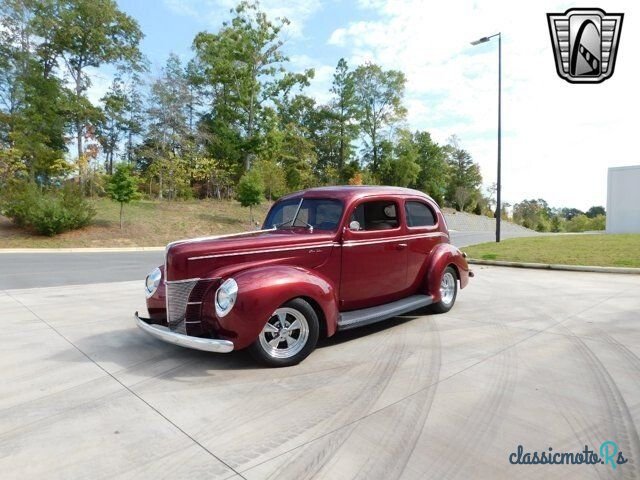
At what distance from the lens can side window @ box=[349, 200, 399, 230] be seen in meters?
4.91

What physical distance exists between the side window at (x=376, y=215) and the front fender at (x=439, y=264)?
0.89m

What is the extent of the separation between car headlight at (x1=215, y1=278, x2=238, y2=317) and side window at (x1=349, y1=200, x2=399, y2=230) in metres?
1.71

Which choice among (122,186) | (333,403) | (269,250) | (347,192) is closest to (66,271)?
(269,250)

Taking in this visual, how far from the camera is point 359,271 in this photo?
187 inches

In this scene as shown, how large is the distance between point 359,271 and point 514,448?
255 centimetres

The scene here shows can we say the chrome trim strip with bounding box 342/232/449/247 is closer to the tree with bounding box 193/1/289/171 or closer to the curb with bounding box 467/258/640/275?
the curb with bounding box 467/258/640/275

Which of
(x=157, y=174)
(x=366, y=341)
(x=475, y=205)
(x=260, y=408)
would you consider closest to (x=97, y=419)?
(x=260, y=408)

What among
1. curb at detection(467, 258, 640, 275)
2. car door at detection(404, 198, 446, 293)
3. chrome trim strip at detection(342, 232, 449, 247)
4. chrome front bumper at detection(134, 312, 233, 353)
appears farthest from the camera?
curb at detection(467, 258, 640, 275)

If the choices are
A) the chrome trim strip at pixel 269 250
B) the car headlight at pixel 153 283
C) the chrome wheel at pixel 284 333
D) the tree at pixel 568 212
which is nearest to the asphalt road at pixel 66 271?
the car headlight at pixel 153 283

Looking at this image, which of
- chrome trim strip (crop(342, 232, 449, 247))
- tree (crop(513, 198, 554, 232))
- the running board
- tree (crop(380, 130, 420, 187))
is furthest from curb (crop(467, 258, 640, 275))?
tree (crop(513, 198, 554, 232))

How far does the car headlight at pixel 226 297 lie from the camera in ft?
11.8

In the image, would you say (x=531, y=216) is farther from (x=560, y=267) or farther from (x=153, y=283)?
(x=153, y=283)

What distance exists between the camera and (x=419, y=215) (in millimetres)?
5828

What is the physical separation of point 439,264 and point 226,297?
329cm
